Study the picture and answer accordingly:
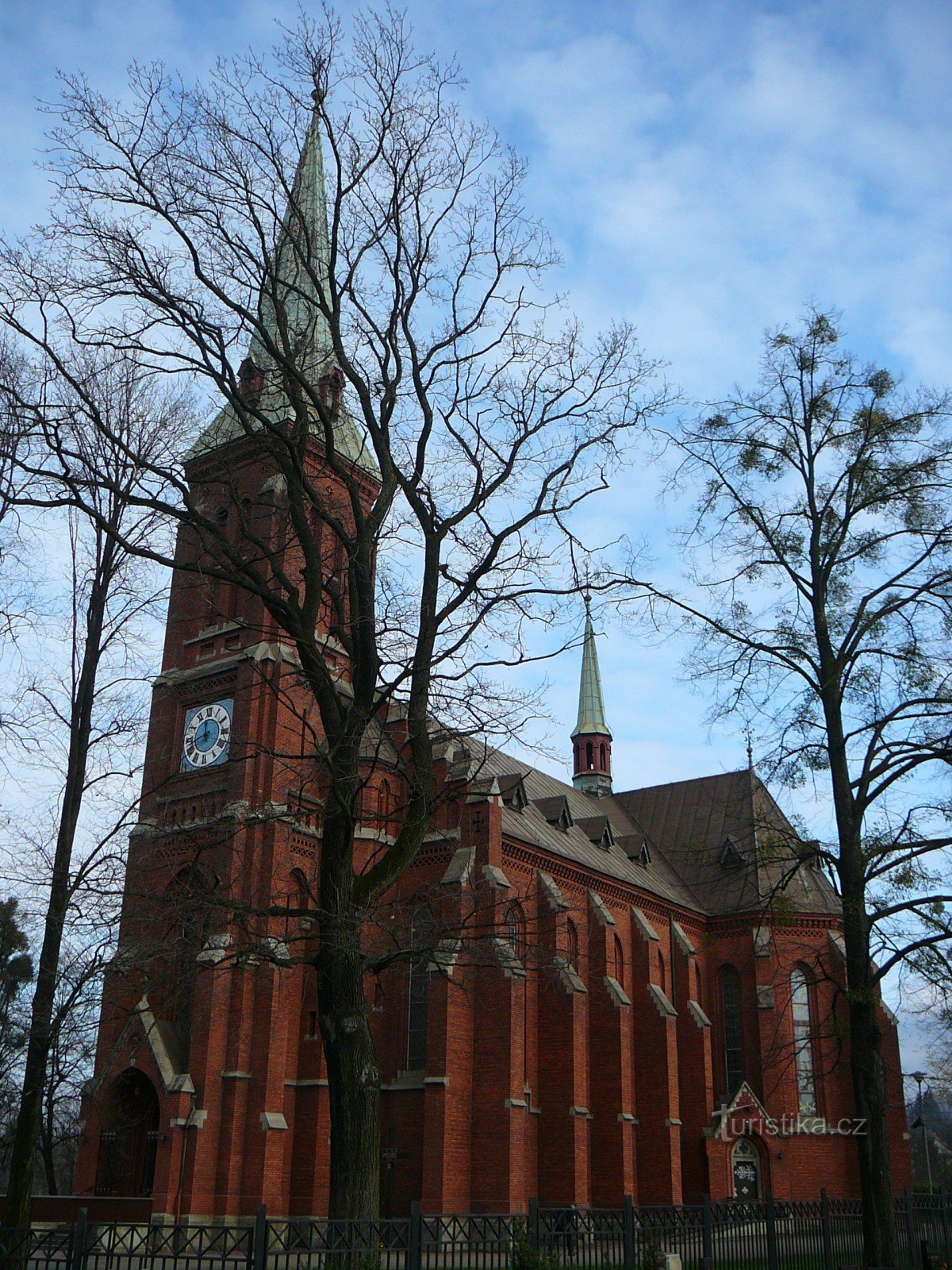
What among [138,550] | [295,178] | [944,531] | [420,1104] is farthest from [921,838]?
[420,1104]

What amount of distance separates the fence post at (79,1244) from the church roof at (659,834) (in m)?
18.8

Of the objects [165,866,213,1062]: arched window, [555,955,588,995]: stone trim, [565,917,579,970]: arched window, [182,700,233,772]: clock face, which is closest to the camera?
[165,866,213,1062]: arched window

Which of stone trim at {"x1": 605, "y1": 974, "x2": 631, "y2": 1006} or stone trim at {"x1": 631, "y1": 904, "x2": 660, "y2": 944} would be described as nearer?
stone trim at {"x1": 605, "y1": 974, "x2": 631, "y2": 1006}

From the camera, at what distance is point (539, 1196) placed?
29.1 m

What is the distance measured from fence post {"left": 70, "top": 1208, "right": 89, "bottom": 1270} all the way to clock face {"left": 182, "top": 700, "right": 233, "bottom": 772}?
17.2 metres

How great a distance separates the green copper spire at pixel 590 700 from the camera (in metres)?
51.4

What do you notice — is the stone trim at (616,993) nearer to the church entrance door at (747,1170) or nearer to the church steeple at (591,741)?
the church entrance door at (747,1170)

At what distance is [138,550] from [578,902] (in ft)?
79.9

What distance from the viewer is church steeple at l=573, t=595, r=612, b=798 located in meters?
50.7

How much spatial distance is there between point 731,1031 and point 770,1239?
73.5 feet

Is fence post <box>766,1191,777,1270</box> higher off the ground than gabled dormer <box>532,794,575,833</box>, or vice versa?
gabled dormer <box>532,794,575,833</box>

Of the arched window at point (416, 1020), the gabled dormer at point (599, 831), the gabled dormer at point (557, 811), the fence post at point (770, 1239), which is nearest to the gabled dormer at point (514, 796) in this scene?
the gabled dormer at point (557, 811)

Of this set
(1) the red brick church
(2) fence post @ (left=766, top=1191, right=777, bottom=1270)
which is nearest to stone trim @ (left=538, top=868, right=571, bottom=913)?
(1) the red brick church

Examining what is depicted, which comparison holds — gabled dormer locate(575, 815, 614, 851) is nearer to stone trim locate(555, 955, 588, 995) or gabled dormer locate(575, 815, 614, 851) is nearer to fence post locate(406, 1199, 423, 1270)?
stone trim locate(555, 955, 588, 995)
